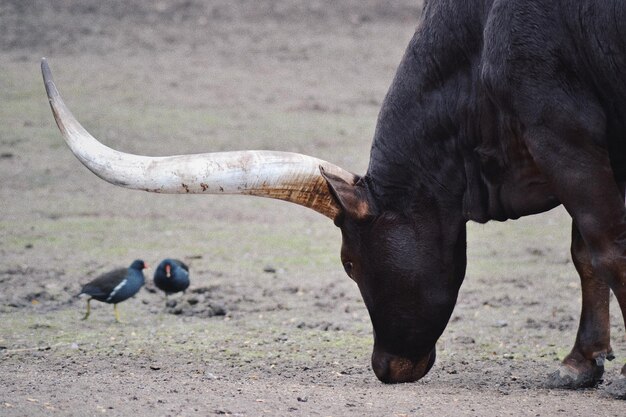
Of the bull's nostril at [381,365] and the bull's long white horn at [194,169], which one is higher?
the bull's long white horn at [194,169]

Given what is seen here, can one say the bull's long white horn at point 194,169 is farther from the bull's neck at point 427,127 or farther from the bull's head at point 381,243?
the bull's neck at point 427,127

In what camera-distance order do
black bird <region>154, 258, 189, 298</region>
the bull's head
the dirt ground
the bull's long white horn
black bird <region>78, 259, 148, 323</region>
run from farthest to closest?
black bird <region>154, 258, 189, 298</region> < black bird <region>78, 259, 148, 323</region> < the dirt ground < the bull's head < the bull's long white horn

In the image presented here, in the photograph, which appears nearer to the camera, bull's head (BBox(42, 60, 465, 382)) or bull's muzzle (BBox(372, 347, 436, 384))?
bull's head (BBox(42, 60, 465, 382))

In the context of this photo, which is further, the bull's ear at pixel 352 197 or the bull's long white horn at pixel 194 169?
the bull's ear at pixel 352 197

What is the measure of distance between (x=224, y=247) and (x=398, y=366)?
17.4ft

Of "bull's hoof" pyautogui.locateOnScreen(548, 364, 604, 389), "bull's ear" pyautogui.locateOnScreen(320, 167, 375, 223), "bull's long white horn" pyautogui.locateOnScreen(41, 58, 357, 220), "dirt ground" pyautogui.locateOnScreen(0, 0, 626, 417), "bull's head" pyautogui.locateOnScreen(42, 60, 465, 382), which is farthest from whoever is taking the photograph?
"bull's hoof" pyautogui.locateOnScreen(548, 364, 604, 389)

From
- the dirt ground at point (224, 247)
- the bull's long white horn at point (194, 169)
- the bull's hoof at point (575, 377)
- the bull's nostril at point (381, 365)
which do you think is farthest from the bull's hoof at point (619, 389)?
the bull's long white horn at point (194, 169)

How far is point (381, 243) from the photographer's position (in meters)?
5.89

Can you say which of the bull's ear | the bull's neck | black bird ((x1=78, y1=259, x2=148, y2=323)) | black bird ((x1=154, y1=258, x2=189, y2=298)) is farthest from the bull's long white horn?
black bird ((x1=154, y1=258, x2=189, y2=298))

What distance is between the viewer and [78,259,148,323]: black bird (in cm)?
856

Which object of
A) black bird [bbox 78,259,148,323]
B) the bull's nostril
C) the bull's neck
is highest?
the bull's neck

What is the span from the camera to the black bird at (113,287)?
8562 millimetres

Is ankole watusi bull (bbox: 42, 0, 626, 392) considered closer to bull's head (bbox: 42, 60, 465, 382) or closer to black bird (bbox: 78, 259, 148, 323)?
bull's head (bbox: 42, 60, 465, 382)

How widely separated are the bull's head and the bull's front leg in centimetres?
83
